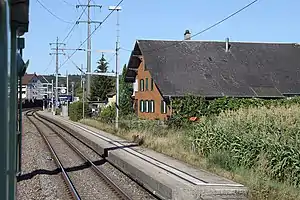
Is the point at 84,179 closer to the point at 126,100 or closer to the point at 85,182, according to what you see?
the point at 85,182

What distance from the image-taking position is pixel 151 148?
22094 millimetres

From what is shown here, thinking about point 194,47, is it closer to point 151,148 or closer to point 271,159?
point 151,148

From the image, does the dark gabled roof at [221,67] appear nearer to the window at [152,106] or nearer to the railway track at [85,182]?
the window at [152,106]

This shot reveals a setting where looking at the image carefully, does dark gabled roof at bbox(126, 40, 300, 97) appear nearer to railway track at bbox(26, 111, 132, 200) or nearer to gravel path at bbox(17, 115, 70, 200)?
gravel path at bbox(17, 115, 70, 200)

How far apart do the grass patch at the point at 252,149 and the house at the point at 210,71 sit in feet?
79.6

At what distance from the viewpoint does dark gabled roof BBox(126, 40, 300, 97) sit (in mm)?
46312

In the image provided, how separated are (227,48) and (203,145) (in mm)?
35258

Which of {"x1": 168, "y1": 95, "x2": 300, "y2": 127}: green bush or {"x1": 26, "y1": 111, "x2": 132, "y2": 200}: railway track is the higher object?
{"x1": 168, "y1": 95, "x2": 300, "y2": 127}: green bush

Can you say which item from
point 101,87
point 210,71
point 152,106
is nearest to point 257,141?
point 210,71

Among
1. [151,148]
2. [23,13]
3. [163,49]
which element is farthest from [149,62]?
[23,13]

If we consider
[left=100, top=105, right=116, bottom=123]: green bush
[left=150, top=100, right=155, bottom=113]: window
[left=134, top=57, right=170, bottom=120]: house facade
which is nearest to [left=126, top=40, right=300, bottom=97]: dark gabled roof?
[left=134, top=57, right=170, bottom=120]: house facade

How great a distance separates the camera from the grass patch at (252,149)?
37.9ft

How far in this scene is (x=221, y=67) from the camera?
49688 millimetres

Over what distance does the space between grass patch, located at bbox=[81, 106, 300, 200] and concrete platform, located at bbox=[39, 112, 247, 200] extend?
44 cm
